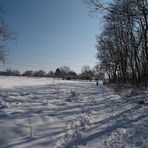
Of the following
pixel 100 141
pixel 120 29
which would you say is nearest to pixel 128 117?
pixel 100 141

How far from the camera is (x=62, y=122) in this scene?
803 cm

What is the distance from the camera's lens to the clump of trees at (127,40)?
14.5 metres

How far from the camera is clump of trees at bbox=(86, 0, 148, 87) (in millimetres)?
14500

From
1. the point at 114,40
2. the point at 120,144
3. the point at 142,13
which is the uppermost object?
the point at 114,40

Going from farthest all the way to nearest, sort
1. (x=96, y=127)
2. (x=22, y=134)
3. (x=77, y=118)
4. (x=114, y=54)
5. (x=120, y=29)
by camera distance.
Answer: (x=114, y=54) → (x=120, y=29) → (x=77, y=118) → (x=96, y=127) → (x=22, y=134)

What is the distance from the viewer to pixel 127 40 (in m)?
34.0

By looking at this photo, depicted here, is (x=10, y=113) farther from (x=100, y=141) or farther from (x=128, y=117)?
(x=128, y=117)

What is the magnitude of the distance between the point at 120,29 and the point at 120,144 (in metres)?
30.5

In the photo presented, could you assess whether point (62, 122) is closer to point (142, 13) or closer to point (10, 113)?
point (10, 113)

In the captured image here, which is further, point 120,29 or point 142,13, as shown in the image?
point 120,29

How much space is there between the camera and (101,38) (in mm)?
45219

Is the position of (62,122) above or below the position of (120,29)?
below

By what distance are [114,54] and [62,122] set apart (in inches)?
1637

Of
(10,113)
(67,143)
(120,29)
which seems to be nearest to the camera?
(67,143)
